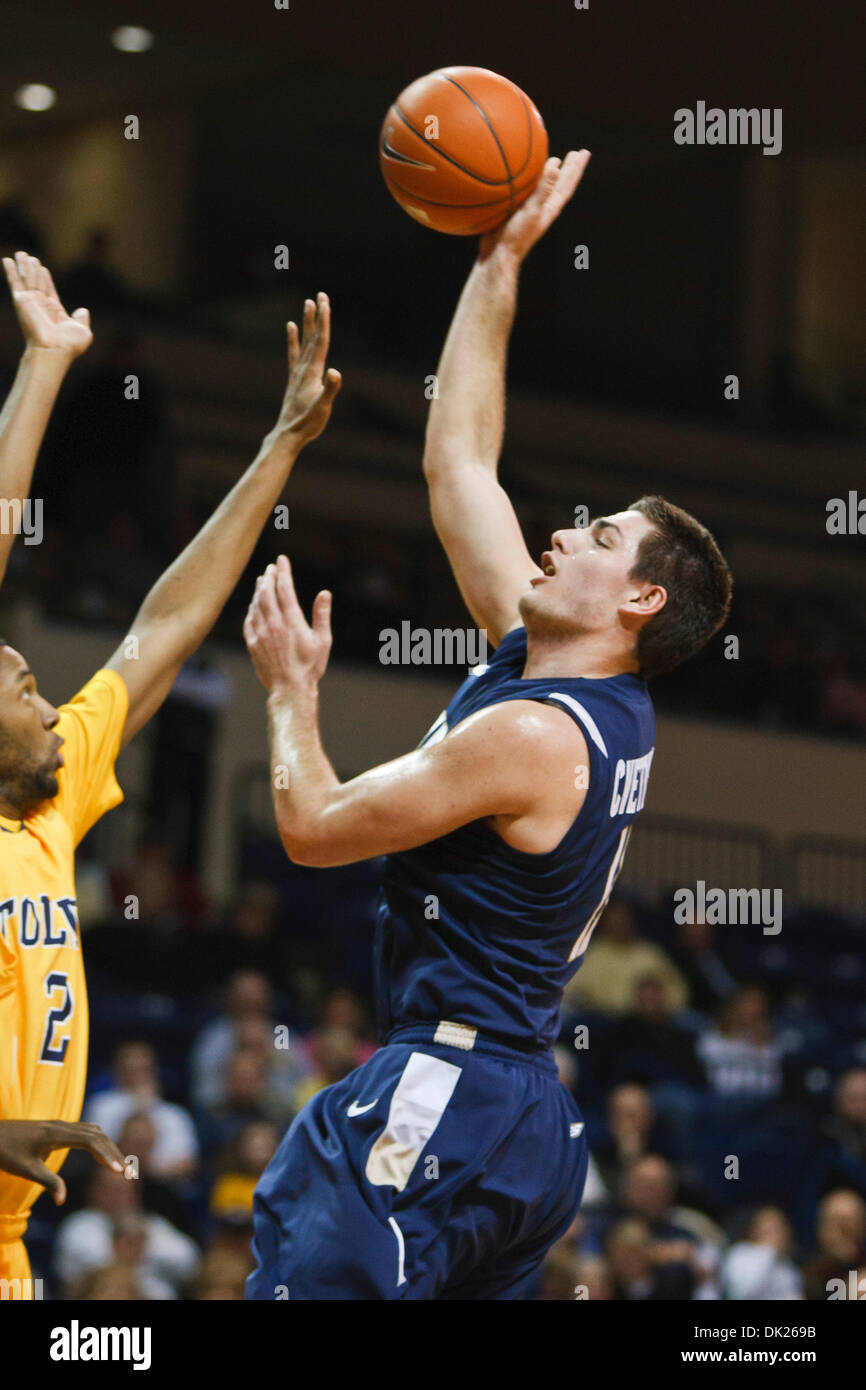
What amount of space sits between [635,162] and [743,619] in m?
5.17

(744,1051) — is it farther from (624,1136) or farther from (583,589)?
(583,589)

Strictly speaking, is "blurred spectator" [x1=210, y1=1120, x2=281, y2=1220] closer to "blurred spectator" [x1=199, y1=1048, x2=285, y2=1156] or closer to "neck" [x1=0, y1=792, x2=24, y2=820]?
"blurred spectator" [x1=199, y1=1048, x2=285, y2=1156]

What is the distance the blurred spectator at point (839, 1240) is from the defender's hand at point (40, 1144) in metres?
5.04

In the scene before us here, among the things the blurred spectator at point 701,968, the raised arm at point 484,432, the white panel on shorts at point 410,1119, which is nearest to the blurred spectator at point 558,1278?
the blurred spectator at point 701,968

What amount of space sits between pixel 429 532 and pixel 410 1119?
1159cm

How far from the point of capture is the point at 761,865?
1310 centimetres

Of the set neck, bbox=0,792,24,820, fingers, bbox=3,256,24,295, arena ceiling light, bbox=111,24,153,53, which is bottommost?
neck, bbox=0,792,24,820

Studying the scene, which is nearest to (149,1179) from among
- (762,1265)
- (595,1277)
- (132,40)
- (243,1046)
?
(243,1046)

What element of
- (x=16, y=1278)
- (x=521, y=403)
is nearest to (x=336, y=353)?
(x=521, y=403)

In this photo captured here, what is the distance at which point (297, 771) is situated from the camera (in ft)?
11.5

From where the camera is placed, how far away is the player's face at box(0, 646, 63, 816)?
3801 mm

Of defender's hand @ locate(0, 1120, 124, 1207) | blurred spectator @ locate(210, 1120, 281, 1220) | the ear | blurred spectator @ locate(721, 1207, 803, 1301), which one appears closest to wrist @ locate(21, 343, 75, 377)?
the ear

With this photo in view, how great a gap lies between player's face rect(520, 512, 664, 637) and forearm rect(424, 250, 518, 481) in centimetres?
59
